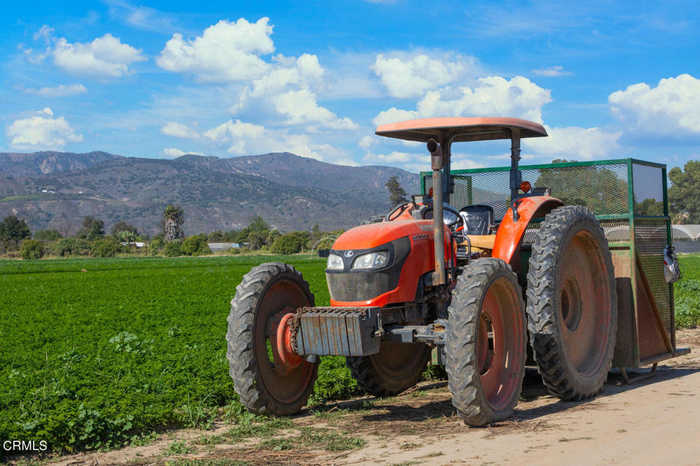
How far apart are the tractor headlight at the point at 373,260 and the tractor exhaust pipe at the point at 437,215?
0.52 m

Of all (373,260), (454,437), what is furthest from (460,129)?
(454,437)

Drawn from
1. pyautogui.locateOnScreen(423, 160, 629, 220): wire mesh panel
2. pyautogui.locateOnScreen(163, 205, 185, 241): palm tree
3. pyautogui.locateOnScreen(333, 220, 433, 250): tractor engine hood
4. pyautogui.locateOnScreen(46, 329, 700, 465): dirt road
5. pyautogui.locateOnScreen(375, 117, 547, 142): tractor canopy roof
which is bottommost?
pyautogui.locateOnScreen(46, 329, 700, 465): dirt road

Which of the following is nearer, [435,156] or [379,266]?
[379,266]

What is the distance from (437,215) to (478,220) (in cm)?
180

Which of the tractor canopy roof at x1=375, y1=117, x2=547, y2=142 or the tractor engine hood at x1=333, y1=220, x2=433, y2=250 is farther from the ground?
the tractor canopy roof at x1=375, y1=117, x2=547, y2=142

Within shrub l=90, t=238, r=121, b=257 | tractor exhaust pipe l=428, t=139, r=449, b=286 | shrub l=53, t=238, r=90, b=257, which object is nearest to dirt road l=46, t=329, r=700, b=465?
tractor exhaust pipe l=428, t=139, r=449, b=286

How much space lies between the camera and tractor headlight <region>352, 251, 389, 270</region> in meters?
6.95

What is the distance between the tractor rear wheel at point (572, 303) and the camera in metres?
7.62

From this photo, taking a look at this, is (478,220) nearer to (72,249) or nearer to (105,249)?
(105,249)

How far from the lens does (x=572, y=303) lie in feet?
28.2

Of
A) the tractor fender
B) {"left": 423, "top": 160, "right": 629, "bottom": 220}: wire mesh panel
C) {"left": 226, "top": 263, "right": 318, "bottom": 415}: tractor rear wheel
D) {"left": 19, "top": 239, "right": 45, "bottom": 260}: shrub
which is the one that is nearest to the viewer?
{"left": 226, "top": 263, "right": 318, "bottom": 415}: tractor rear wheel

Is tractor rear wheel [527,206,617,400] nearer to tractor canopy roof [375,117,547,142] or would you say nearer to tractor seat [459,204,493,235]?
tractor seat [459,204,493,235]

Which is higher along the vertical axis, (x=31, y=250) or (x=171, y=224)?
(x=171, y=224)

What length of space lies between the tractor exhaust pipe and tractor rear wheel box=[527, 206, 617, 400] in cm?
105
